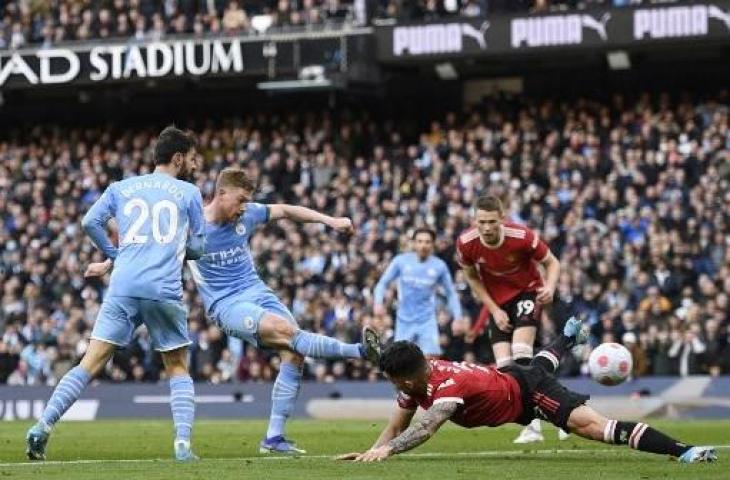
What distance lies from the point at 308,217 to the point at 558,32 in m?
20.0

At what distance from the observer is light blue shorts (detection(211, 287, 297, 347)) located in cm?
1409

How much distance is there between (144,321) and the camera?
12.8m

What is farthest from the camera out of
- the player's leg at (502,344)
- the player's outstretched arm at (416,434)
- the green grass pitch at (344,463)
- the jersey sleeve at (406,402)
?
the player's leg at (502,344)

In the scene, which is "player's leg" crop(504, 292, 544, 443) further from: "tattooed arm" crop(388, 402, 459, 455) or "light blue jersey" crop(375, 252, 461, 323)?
"light blue jersey" crop(375, 252, 461, 323)

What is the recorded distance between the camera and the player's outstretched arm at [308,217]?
13.7m

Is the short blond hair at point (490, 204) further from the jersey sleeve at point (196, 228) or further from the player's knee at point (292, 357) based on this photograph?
the jersey sleeve at point (196, 228)

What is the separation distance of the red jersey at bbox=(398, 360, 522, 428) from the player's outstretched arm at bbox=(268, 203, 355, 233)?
1.96 m

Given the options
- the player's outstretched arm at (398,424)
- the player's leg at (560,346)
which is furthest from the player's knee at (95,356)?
the player's leg at (560,346)

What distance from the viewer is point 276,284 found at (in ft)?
103

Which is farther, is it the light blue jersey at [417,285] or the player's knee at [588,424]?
the light blue jersey at [417,285]

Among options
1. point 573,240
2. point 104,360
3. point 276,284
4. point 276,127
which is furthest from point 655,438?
point 276,127

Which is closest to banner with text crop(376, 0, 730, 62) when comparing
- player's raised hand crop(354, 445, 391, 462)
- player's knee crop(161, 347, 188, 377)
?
player's knee crop(161, 347, 188, 377)

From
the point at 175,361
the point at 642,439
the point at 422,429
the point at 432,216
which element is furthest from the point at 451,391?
the point at 432,216

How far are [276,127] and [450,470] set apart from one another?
2715 cm
